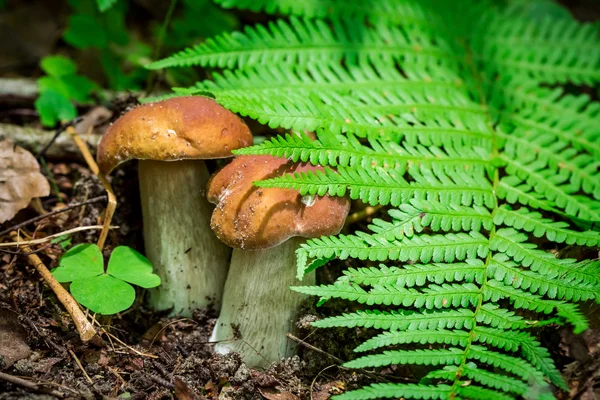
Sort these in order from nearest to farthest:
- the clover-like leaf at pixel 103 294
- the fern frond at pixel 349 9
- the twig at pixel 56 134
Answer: the clover-like leaf at pixel 103 294
the fern frond at pixel 349 9
the twig at pixel 56 134

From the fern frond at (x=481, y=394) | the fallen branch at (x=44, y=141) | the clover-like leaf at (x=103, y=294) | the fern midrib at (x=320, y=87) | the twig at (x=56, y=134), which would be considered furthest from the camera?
the fallen branch at (x=44, y=141)

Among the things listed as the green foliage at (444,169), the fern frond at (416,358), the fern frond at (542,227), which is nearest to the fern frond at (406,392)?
the green foliage at (444,169)

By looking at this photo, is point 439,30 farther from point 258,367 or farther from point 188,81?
point 258,367

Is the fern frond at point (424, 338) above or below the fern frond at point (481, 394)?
above

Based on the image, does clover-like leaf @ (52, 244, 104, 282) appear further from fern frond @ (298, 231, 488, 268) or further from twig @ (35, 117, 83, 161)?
fern frond @ (298, 231, 488, 268)

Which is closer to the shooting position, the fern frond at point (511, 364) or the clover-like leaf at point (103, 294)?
the fern frond at point (511, 364)

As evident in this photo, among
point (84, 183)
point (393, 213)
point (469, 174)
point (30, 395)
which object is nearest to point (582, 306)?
point (469, 174)

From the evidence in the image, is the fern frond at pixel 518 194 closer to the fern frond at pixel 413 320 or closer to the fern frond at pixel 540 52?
the fern frond at pixel 413 320

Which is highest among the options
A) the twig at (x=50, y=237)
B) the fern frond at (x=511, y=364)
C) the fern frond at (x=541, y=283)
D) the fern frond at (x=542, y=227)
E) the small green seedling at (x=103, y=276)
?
the fern frond at (x=542, y=227)
